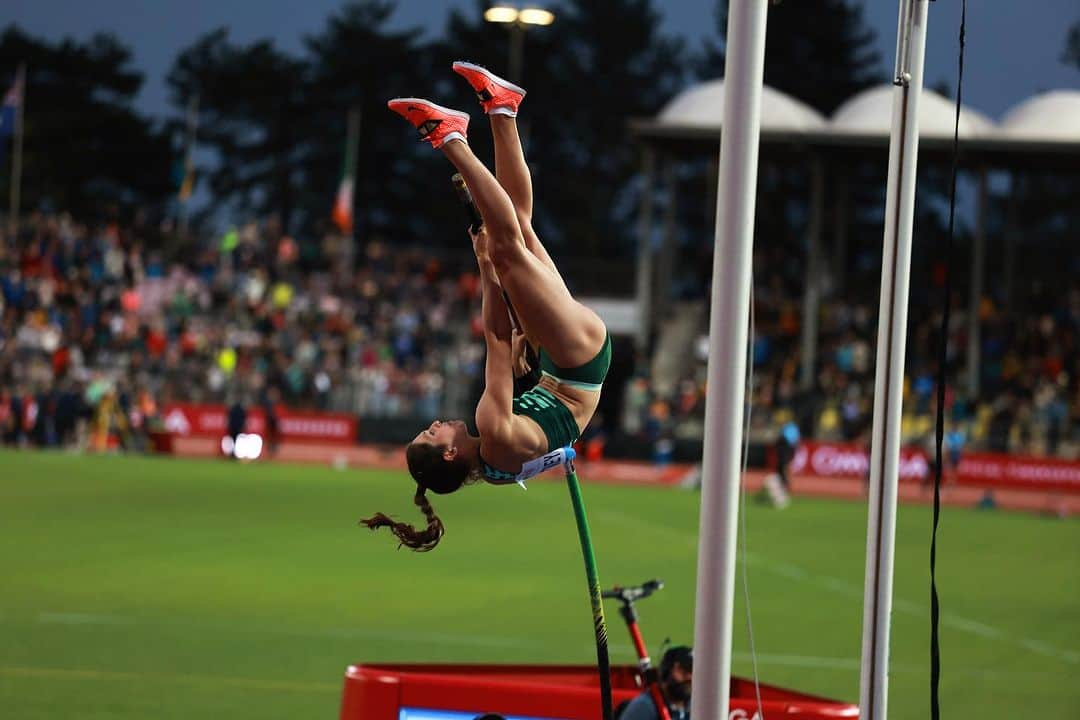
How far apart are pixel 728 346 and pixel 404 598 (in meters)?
11.8

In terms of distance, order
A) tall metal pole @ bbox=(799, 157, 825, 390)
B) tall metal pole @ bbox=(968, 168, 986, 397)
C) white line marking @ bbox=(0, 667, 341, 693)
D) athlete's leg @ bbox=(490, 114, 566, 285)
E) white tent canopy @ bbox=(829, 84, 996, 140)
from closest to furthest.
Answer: athlete's leg @ bbox=(490, 114, 566, 285) < white line marking @ bbox=(0, 667, 341, 693) < white tent canopy @ bbox=(829, 84, 996, 140) < tall metal pole @ bbox=(799, 157, 825, 390) < tall metal pole @ bbox=(968, 168, 986, 397)

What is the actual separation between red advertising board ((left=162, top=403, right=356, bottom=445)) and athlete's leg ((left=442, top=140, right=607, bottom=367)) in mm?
31353

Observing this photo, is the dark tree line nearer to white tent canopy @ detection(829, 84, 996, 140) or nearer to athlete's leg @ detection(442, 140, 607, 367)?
white tent canopy @ detection(829, 84, 996, 140)

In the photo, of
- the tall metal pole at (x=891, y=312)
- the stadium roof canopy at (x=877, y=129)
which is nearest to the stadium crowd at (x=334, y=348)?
the stadium roof canopy at (x=877, y=129)

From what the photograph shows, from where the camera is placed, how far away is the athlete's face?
187 inches

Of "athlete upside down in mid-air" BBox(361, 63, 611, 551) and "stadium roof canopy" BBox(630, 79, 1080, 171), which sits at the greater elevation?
"stadium roof canopy" BBox(630, 79, 1080, 171)

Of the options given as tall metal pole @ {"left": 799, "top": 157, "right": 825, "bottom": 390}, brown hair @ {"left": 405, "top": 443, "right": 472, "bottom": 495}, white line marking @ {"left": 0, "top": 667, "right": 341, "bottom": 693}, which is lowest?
white line marking @ {"left": 0, "top": 667, "right": 341, "bottom": 693}

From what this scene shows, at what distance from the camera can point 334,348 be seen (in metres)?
38.6

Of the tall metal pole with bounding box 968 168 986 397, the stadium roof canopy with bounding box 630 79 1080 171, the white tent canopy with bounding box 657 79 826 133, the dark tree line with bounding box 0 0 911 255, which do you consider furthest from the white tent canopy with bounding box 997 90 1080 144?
the dark tree line with bounding box 0 0 911 255

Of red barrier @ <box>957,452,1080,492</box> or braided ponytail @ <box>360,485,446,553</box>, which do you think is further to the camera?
red barrier @ <box>957,452,1080,492</box>

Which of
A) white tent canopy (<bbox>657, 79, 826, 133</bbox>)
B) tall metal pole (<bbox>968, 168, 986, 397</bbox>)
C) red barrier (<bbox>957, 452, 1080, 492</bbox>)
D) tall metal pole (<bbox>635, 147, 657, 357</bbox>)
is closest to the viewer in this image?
red barrier (<bbox>957, 452, 1080, 492</bbox>)

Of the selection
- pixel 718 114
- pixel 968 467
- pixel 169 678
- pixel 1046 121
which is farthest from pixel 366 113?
pixel 169 678

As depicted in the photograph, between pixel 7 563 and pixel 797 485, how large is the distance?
19721 millimetres

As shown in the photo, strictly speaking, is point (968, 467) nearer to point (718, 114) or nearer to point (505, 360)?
point (718, 114)
